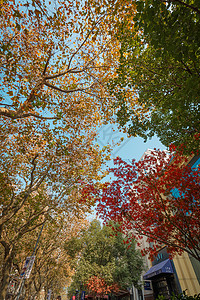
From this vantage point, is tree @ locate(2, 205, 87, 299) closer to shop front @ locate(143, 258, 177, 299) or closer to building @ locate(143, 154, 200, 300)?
shop front @ locate(143, 258, 177, 299)

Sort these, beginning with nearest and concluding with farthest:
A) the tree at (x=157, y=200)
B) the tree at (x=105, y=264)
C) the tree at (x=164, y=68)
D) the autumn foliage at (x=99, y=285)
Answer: the tree at (x=164, y=68) < the tree at (x=157, y=200) < the autumn foliage at (x=99, y=285) < the tree at (x=105, y=264)

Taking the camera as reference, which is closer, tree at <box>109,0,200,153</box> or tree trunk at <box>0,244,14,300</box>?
tree at <box>109,0,200,153</box>

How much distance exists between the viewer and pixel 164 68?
226 inches

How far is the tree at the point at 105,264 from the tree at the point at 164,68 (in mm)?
13363

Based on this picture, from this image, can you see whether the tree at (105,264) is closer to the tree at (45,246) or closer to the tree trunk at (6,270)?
the tree at (45,246)

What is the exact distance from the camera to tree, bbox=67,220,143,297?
17.5 m

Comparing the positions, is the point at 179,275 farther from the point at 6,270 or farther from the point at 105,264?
the point at 6,270

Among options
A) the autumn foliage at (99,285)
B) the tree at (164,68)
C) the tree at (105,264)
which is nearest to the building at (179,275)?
the tree at (105,264)

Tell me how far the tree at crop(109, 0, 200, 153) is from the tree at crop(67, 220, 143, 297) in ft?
43.8

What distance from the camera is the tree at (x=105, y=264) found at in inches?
688

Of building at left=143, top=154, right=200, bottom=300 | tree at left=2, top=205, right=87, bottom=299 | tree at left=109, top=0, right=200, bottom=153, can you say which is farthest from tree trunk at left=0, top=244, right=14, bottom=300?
building at left=143, top=154, right=200, bottom=300

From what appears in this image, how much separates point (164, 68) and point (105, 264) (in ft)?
73.8

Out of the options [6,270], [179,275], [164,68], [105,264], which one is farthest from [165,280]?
[164,68]

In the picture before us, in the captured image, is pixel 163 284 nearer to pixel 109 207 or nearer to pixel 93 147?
pixel 109 207
